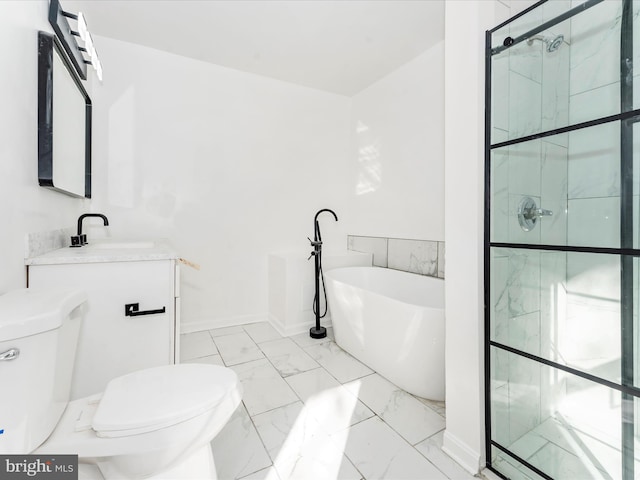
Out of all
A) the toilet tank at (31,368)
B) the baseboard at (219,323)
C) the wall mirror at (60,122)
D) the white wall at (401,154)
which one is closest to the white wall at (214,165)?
the baseboard at (219,323)

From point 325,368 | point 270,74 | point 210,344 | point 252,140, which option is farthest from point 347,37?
point 210,344

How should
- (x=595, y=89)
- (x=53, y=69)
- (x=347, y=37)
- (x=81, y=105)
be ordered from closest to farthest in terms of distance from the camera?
1. (x=595, y=89)
2. (x=53, y=69)
3. (x=81, y=105)
4. (x=347, y=37)

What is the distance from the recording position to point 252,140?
123 inches

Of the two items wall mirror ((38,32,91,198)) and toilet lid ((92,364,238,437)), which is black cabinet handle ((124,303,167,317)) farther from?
wall mirror ((38,32,91,198))

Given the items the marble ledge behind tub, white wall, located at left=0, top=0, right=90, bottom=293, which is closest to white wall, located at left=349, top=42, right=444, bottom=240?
the marble ledge behind tub

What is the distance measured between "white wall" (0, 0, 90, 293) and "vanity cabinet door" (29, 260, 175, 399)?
16 centimetres

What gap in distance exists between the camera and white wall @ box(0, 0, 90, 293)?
1.13 meters

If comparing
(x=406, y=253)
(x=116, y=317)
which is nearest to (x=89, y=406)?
(x=116, y=317)

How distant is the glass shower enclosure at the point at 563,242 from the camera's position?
3.21ft

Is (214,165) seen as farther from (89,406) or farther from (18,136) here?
(89,406)

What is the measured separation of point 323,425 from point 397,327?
70 cm

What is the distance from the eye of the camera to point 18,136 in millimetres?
1253

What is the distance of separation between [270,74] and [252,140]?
690 millimetres

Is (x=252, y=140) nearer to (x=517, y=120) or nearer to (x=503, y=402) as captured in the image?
(x=517, y=120)
